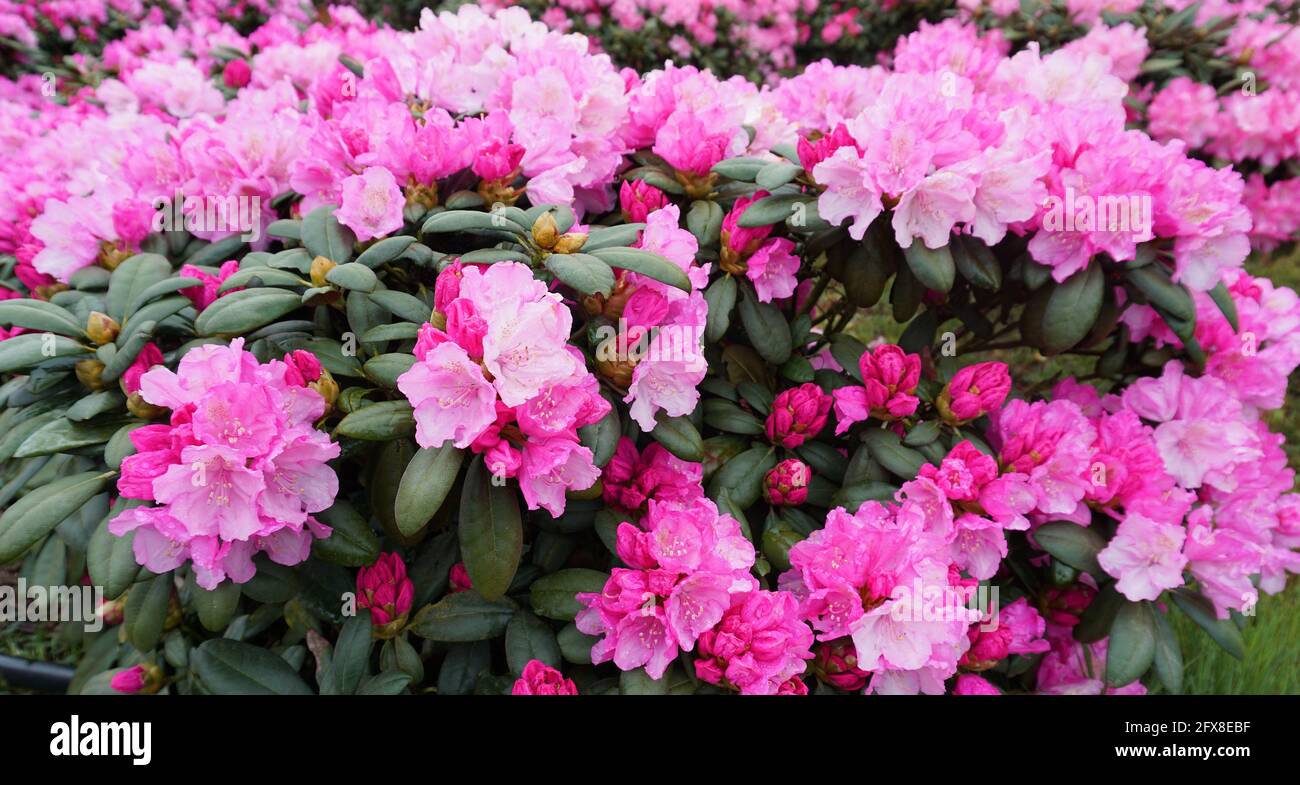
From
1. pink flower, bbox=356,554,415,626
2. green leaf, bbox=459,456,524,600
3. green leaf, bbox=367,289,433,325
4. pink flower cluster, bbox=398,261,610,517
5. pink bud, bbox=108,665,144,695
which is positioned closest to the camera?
pink flower cluster, bbox=398,261,610,517

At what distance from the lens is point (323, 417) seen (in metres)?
1.14

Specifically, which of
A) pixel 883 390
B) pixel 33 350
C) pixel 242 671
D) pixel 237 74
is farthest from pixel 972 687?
pixel 237 74

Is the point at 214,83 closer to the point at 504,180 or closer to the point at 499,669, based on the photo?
the point at 504,180

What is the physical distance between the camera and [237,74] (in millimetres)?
2613

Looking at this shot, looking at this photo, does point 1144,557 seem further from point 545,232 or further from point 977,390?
point 545,232

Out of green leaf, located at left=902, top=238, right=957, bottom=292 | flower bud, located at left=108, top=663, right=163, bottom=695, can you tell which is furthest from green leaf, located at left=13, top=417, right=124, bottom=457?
green leaf, located at left=902, top=238, right=957, bottom=292

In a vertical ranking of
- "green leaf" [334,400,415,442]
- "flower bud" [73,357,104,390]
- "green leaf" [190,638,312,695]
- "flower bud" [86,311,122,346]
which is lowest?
"green leaf" [190,638,312,695]

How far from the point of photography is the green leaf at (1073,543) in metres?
1.43

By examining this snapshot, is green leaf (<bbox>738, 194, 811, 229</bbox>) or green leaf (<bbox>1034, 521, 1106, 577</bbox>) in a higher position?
green leaf (<bbox>738, 194, 811, 229</bbox>)

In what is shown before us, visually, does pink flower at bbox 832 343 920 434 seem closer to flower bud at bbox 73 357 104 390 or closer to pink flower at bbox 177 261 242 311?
pink flower at bbox 177 261 242 311

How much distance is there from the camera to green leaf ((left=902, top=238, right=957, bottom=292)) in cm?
135

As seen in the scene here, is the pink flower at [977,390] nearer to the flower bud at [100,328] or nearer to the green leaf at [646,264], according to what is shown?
the green leaf at [646,264]

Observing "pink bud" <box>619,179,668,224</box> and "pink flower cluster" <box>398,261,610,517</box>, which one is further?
"pink bud" <box>619,179,668,224</box>
